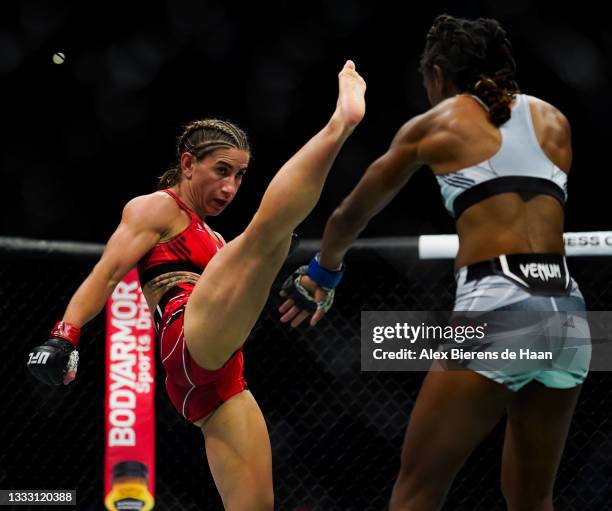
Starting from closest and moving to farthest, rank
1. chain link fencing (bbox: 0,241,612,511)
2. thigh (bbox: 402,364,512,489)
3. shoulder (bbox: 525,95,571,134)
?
1. thigh (bbox: 402,364,512,489)
2. shoulder (bbox: 525,95,571,134)
3. chain link fencing (bbox: 0,241,612,511)

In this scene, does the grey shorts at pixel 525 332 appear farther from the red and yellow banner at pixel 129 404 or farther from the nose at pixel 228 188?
the red and yellow banner at pixel 129 404

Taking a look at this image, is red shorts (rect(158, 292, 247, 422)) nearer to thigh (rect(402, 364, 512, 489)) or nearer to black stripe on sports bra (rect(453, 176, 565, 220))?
thigh (rect(402, 364, 512, 489))

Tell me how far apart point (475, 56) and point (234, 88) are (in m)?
2.55

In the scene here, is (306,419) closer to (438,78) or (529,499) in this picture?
(529,499)

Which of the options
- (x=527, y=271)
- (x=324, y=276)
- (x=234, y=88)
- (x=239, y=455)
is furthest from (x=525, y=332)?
(x=234, y=88)

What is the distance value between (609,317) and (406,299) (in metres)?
0.97

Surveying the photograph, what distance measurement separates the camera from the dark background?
12.3 ft

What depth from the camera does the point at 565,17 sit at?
373 cm

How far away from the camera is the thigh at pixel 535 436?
5.15 feet

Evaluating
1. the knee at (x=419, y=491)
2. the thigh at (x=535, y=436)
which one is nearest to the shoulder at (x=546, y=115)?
the thigh at (x=535, y=436)

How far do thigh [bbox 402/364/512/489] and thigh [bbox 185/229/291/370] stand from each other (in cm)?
46

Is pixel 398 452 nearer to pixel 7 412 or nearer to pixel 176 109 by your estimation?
pixel 7 412

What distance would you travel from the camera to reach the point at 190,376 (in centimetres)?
196

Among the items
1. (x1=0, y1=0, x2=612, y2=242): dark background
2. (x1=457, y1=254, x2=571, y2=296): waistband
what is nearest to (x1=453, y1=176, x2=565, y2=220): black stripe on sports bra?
(x1=457, y1=254, x2=571, y2=296): waistband
